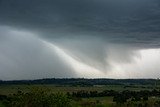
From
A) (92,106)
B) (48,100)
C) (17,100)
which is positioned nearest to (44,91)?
(48,100)

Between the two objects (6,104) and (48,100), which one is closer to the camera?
(48,100)

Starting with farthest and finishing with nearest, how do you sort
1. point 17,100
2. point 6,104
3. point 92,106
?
point 92,106 → point 6,104 → point 17,100

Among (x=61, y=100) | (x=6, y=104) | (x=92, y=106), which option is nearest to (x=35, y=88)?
(x=61, y=100)

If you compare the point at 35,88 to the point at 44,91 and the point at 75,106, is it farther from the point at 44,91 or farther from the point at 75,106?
the point at 75,106

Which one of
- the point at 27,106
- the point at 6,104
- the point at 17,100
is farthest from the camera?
the point at 6,104

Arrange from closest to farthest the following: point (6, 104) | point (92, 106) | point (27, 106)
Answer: point (27, 106), point (6, 104), point (92, 106)

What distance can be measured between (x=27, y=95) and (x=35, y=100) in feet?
17.1

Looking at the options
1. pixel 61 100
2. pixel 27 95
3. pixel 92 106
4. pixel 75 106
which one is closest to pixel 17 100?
pixel 27 95

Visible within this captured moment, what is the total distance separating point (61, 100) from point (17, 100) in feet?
68.7

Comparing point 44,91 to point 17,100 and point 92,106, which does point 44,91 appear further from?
point 92,106

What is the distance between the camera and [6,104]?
578ft

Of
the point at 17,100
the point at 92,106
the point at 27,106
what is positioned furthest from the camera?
the point at 92,106

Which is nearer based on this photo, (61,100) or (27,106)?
(27,106)

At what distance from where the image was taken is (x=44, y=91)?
14775 centimetres
